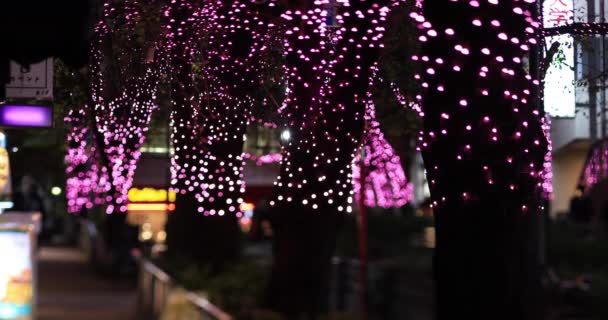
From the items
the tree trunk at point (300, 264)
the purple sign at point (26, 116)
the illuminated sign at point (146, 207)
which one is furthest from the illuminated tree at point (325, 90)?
the illuminated sign at point (146, 207)

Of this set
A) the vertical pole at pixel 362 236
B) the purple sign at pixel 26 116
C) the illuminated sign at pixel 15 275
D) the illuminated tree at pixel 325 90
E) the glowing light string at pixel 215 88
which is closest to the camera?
the illuminated tree at pixel 325 90

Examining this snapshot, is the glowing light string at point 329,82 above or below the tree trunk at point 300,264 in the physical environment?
above

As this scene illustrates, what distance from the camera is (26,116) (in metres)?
8.67

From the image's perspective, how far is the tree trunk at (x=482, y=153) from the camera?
6.61 metres

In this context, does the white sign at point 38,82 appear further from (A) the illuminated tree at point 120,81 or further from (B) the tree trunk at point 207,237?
(B) the tree trunk at point 207,237

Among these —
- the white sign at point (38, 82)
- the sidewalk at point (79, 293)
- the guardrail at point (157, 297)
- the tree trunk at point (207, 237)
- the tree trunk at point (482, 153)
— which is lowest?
the sidewalk at point (79, 293)

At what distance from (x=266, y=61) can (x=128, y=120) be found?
113 centimetres

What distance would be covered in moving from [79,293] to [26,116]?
18.9 metres

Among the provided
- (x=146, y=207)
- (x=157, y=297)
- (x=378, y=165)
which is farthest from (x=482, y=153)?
(x=146, y=207)

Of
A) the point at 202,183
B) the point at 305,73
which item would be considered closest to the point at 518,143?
the point at 305,73

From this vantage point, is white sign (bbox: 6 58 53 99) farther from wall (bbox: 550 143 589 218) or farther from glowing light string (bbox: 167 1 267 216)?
wall (bbox: 550 143 589 218)

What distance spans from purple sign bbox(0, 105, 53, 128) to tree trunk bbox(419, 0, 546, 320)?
3.25 m

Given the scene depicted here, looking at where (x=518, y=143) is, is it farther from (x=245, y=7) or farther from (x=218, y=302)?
(x=218, y=302)

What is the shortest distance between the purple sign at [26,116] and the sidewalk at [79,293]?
13.1m
